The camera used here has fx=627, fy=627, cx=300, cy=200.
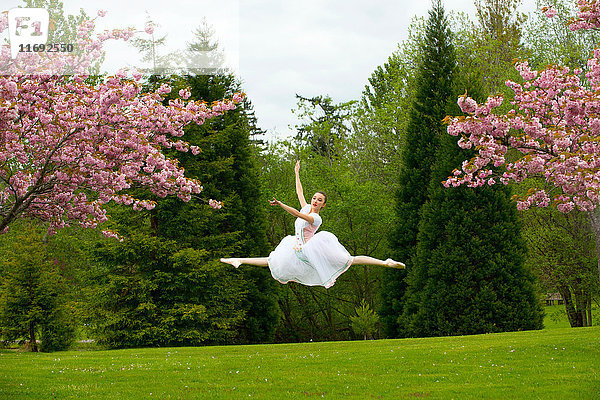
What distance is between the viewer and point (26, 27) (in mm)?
9414

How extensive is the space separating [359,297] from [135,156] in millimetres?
14380

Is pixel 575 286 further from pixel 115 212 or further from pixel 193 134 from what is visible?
pixel 115 212

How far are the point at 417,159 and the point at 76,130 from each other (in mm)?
11413

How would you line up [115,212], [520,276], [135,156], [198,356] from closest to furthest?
[135,156], [198,356], [520,276], [115,212]

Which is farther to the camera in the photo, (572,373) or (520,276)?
(520,276)

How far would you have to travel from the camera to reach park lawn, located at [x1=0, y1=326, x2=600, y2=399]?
7949mm

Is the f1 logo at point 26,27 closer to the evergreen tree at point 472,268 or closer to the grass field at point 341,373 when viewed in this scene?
the grass field at point 341,373

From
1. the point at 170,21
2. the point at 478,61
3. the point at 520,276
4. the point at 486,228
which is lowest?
the point at 520,276

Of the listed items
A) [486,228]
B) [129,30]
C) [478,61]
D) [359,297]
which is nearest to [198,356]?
[129,30]

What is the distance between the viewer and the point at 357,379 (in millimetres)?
8781

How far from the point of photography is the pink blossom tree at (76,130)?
8352 mm

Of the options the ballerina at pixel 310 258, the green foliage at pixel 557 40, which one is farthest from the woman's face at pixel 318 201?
the green foliage at pixel 557 40

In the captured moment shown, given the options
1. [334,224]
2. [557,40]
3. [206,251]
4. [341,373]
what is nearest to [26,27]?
[341,373]

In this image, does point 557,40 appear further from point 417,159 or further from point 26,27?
point 26,27
